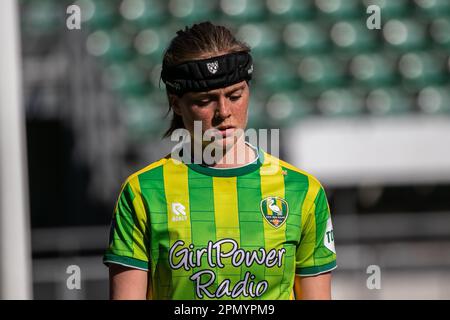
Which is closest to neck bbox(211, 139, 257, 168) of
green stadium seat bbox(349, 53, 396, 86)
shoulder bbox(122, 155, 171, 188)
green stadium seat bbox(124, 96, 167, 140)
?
shoulder bbox(122, 155, 171, 188)

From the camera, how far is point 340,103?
6625mm

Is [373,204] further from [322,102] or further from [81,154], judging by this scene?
[81,154]

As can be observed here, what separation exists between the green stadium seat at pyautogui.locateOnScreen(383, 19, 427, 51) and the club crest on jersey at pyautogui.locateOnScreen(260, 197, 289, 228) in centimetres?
554

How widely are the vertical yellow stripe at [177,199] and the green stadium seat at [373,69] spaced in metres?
5.37

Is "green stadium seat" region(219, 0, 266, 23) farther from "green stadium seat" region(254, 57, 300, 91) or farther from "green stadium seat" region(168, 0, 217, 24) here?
"green stadium seat" region(254, 57, 300, 91)

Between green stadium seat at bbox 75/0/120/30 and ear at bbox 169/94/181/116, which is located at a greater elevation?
green stadium seat at bbox 75/0/120/30

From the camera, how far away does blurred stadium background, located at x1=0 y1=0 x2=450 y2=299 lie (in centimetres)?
523

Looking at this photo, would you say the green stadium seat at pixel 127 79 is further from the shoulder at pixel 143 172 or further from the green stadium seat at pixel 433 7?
the shoulder at pixel 143 172

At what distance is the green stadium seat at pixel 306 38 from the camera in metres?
7.02

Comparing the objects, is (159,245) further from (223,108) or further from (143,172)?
(223,108)

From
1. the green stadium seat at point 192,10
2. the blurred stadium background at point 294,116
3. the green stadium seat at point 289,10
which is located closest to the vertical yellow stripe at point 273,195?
the blurred stadium background at point 294,116

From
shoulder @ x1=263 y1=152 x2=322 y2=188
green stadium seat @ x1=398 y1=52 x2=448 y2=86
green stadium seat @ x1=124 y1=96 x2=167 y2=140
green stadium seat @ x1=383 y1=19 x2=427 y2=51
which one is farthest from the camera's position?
green stadium seat @ x1=383 y1=19 x2=427 y2=51
